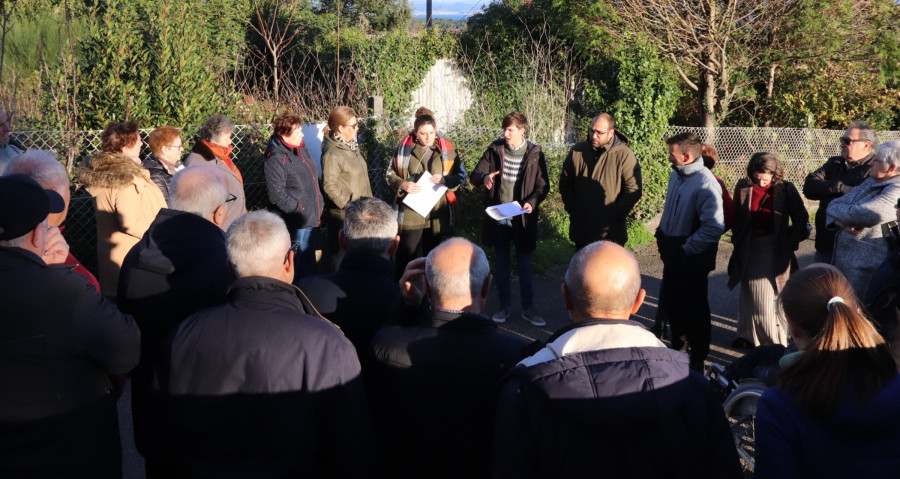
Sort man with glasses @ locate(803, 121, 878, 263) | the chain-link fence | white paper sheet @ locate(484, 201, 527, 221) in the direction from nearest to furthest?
man with glasses @ locate(803, 121, 878, 263) < white paper sheet @ locate(484, 201, 527, 221) < the chain-link fence

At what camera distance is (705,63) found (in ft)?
47.5

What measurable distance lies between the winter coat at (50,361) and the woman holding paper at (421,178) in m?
4.03

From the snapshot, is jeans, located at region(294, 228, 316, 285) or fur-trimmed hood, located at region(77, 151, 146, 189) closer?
fur-trimmed hood, located at region(77, 151, 146, 189)

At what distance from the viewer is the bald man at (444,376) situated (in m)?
2.35

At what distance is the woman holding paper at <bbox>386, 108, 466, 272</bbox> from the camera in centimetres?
641

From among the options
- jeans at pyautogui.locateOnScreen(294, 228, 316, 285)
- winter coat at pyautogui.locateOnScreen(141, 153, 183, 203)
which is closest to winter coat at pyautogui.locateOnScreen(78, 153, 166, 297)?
winter coat at pyautogui.locateOnScreen(141, 153, 183, 203)

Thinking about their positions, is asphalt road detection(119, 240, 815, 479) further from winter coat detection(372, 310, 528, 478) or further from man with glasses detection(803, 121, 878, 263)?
winter coat detection(372, 310, 528, 478)

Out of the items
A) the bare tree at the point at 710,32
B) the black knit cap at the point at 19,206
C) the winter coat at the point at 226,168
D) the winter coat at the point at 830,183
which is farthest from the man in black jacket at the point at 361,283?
the bare tree at the point at 710,32

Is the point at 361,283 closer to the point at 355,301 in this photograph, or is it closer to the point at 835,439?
the point at 355,301

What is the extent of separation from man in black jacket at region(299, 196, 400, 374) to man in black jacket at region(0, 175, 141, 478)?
31.8 inches

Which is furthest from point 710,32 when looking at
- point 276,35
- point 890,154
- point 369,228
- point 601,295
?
point 601,295

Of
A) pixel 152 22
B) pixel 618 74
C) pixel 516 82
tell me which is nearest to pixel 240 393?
pixel 152 22

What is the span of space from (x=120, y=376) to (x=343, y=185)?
12.3ft

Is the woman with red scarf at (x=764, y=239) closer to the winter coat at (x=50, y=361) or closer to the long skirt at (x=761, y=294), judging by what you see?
the long skirt at (x=761, y=294)
